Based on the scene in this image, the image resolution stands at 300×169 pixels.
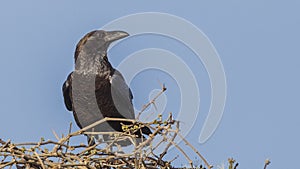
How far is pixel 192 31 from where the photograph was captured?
13.8ft

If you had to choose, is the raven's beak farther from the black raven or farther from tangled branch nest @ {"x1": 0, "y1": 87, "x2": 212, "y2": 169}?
tangled branch nest @ {"x1": 0, "y1": 87, "x2": 212, "y2": 169}

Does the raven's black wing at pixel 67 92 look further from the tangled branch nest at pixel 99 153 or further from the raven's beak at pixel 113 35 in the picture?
the tangled branch nest at pixel 99 153

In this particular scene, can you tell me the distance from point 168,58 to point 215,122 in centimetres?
79

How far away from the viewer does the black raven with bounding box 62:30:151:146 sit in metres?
6.07

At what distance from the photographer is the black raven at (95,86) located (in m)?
6.07

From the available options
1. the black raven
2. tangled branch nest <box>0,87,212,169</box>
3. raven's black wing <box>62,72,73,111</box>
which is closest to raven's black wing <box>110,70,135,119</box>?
the black raven

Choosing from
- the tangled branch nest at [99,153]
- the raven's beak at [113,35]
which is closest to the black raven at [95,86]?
the raven's beak at [113,35]

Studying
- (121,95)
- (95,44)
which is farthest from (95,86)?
(95,44)

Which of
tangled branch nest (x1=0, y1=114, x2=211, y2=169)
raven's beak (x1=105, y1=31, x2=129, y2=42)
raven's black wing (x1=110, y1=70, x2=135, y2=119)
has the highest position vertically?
raven's beak (x1=105, y1=31, x2=129, y2=42)

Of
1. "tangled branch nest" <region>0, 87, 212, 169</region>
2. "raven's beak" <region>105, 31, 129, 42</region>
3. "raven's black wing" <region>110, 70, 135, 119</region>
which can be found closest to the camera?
"tangled branch nest" <region>0, 87, 212, 169</region>

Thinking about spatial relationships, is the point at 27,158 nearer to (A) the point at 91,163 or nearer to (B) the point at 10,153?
(B) the point at 10,153

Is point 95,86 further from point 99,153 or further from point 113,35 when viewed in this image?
point 99,153

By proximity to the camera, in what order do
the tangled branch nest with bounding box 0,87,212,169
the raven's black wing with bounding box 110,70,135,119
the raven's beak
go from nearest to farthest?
the tangled branch nest with bounding box 0,87,212,169, the raven's beak, the raven's black wing with bounding box 110,70,135,119

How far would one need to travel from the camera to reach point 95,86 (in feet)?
20.2
